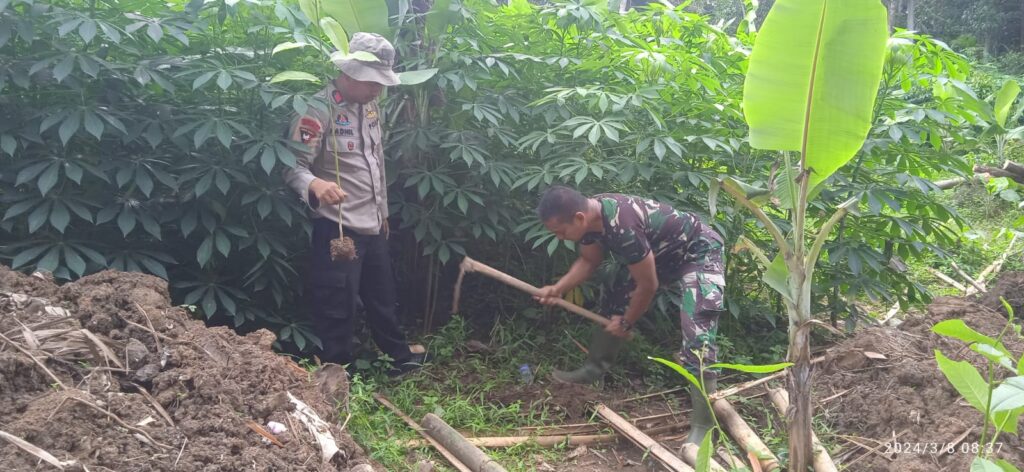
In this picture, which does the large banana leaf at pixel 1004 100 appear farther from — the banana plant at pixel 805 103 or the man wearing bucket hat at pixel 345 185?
the man wearing bucket hat at pixel 345 185

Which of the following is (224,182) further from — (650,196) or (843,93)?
(843,93)

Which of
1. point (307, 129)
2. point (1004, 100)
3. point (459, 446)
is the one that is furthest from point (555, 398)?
point (1004, 100)

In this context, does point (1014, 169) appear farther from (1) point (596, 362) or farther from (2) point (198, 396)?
(2) point (198, 396)

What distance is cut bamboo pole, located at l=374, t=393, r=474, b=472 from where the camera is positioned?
10.3 ft

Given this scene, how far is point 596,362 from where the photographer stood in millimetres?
4230

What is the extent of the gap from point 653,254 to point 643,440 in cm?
92

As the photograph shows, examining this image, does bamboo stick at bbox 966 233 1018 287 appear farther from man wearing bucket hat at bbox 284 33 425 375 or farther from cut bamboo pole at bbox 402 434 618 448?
man wearing bucket hat at bbox 284 33 425 375

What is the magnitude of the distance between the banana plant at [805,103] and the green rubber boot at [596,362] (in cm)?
165

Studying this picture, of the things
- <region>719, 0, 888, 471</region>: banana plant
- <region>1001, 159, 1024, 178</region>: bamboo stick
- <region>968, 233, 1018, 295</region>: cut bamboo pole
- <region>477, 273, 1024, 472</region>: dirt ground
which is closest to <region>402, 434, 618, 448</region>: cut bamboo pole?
<region>477, 273, 1024, 472</region>: dirt ground

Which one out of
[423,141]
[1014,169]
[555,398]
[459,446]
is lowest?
[555,398]

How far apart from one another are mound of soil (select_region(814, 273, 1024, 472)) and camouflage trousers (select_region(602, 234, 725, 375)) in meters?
0.59

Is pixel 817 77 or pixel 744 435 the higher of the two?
pixel 817 77

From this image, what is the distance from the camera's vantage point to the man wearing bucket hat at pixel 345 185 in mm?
3535

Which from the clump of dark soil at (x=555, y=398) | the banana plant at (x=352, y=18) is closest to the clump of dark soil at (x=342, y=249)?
the banana plant at (x=352, y=18)
